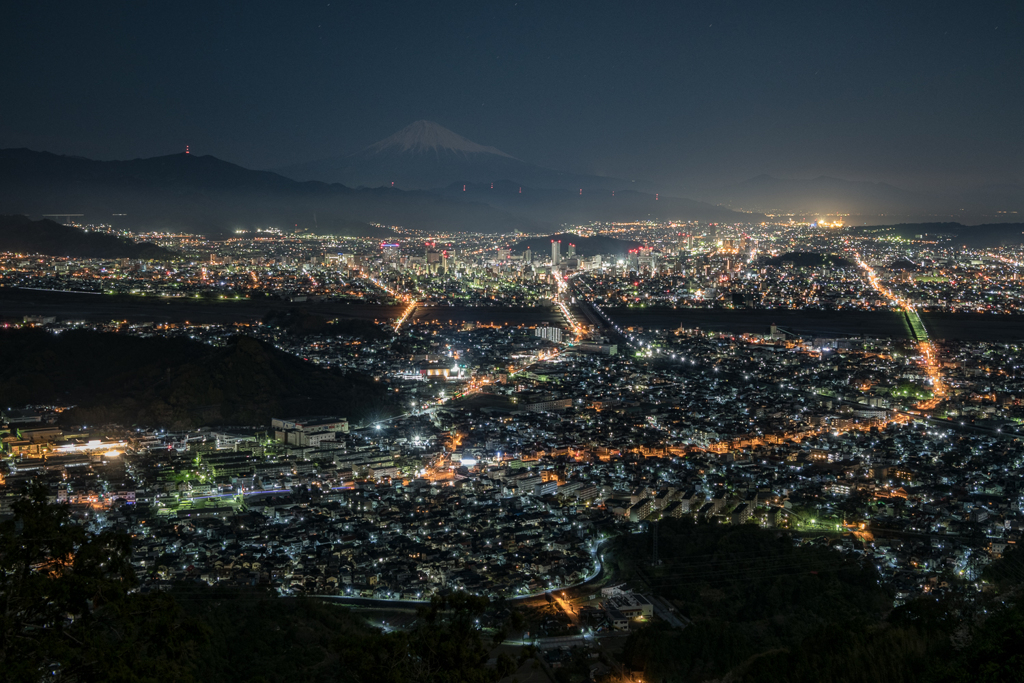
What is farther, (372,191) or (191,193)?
(372,191)

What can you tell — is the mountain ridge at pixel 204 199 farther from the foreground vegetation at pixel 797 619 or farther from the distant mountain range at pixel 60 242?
the foreground vegetation at pixel 797 619

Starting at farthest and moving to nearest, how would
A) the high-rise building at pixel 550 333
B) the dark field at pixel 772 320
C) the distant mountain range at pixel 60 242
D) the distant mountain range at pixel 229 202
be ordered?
1. the distant mountain range at pixel 229 202
2. the distant mountain range at pixel 60 242
3. the dark field at pixel 772 320
4. the high-rise building at pixel 550 333

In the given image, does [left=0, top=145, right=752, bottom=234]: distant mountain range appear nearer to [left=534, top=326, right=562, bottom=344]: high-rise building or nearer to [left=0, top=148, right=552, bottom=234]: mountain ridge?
[left=0, top=148, right=552, bottom=234]: mountain ridge

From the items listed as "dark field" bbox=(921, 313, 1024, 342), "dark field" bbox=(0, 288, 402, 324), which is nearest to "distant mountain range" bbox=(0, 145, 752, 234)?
"dark field" bbox=(0, 288, 402, 324)

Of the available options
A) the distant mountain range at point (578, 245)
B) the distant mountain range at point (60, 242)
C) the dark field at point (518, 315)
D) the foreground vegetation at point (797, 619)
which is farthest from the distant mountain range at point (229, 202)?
the foreground vegetation at point (797, 619)

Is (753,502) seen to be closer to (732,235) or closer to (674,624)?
(674,624)

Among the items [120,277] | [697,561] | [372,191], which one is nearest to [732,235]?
[372,191]

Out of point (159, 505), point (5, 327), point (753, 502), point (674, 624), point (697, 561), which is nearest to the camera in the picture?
point (674, 624)
